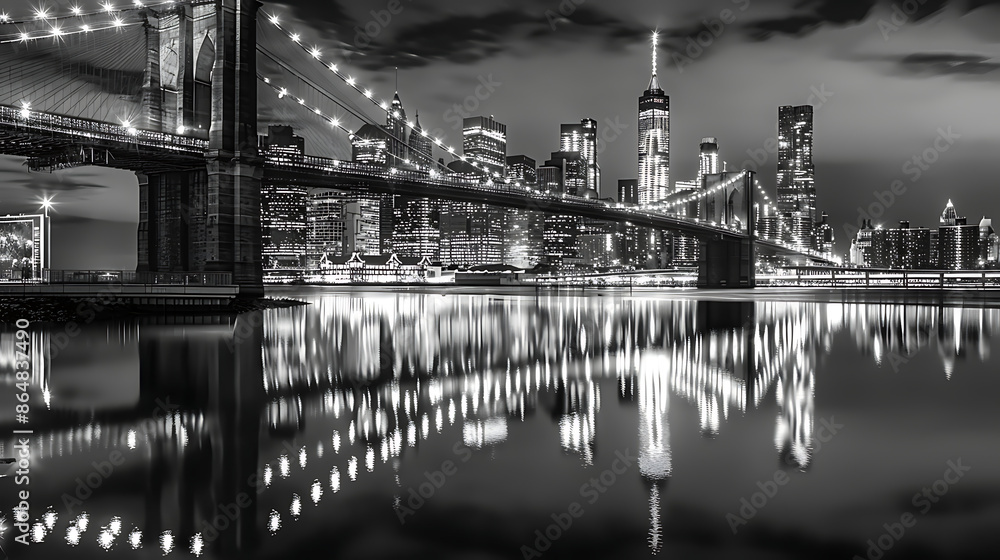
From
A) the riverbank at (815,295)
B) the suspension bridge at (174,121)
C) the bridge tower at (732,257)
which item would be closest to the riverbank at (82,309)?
→ the suspension bridge at (174,121)

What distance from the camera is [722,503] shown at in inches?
227

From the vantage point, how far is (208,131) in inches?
1446

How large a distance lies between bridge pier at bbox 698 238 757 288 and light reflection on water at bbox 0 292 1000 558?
70019mm

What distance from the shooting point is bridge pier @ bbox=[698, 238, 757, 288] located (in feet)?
281

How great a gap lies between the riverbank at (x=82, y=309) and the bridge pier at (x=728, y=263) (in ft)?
217

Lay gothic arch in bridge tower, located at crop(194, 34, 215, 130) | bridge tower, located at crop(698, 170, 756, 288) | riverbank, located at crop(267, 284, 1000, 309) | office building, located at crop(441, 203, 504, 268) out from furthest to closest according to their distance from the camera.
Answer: office building, located at crop(441, 203, 504, 268) → bridge tower, located at crop(698, 170, 756, 288) → riverbank, located at crop(267, 284, 1000, 309) → gothic arch in bridge tower, located at crop(194, 34, 215, 130)

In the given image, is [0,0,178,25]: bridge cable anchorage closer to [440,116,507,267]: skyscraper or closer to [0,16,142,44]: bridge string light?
[0,16,142,44]: bridge string light

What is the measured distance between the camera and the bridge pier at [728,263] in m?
85.5

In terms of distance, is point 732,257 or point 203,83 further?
point 732,257

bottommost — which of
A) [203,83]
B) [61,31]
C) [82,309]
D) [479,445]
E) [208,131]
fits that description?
[479,445]

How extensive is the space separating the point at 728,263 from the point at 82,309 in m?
A: 75.2

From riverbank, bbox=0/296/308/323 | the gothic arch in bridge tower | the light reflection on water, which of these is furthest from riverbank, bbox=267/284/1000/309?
the light reflection on water

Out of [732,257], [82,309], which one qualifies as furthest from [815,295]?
[82,309]

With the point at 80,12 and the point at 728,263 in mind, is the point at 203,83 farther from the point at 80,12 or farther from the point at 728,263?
the point at 728,263
